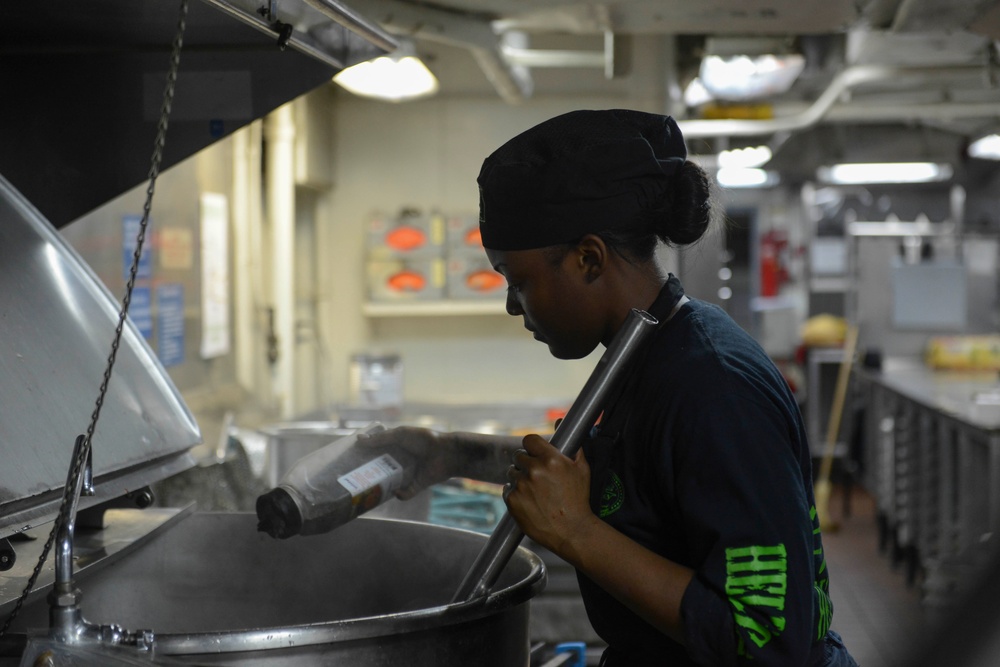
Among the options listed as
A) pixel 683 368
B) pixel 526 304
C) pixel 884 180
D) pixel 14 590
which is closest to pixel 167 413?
pixel 14 590

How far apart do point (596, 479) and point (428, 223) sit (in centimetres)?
374

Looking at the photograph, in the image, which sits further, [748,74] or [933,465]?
[933,465]

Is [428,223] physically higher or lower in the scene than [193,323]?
higher

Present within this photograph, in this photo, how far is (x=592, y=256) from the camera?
44.0 inches

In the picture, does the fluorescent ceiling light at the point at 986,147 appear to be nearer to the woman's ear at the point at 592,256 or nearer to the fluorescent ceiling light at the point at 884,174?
the fluorescent ceiling light at the point at 884,174

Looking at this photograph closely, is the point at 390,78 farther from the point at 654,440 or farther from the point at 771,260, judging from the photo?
the point at 771,260

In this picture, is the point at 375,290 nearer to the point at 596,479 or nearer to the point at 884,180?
the point at 596,479

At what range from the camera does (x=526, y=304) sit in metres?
1.17

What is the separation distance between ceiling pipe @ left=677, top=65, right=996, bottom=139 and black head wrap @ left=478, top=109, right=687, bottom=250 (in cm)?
373

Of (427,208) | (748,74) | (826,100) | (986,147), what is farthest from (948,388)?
(427,208)

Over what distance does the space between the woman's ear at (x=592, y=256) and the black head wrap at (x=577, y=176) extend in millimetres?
13

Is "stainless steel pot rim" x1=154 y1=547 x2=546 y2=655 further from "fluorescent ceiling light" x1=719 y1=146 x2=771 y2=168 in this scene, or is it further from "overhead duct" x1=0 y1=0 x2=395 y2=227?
"fluorescent ceiling light" x1=719 y1=146 x2=771 y2=168

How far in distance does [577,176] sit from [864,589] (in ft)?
15.7

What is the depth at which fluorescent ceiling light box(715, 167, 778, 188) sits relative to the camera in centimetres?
1017
